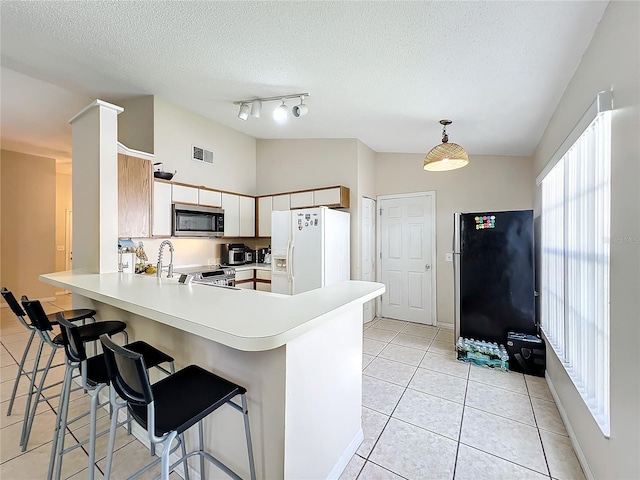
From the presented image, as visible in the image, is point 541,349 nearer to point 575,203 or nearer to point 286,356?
point 575,203

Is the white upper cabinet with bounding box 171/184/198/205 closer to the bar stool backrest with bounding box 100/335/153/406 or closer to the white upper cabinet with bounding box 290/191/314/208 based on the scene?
the white upper cabinet with bounding box 290/191/314/208

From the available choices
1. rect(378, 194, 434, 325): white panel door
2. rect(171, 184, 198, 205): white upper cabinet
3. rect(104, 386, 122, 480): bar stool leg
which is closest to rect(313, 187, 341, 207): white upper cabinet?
rect(378, 194, 434, 325): white panel door

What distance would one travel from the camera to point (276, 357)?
118 cm

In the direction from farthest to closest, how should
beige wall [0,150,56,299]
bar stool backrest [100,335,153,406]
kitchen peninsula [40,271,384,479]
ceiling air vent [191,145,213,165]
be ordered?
beige wall [0,150,56,299] → ceiling air vent [191,145,213,165] → kitchen peninsula [40,271,384,479] → bar stool backrest [100,335,153,406]

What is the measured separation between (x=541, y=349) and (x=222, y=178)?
4.64 metres

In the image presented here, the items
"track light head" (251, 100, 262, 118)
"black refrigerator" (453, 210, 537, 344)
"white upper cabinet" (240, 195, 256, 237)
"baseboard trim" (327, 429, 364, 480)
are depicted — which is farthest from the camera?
"white upper cabinet" (240, 195, 256, 237)

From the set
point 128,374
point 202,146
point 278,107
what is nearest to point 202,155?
point 202,146

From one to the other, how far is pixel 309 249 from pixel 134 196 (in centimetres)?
212

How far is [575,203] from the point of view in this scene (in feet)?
5.97

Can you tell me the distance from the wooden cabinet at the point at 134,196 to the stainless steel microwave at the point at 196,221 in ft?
1.26

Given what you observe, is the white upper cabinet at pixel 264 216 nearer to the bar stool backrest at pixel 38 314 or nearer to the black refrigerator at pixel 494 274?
the black refrigerator at pixel 494 274

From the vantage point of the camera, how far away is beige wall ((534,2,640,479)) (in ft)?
3.56

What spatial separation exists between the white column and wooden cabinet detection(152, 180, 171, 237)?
845 millimetres

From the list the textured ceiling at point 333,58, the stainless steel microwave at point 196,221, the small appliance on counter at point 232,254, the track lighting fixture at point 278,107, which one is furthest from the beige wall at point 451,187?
the stainless steel microwave at point 196,221
